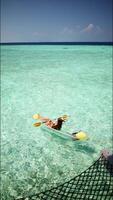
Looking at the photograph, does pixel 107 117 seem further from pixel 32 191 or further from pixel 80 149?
pixel 32 191

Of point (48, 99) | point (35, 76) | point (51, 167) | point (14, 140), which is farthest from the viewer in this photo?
point (35, 76)

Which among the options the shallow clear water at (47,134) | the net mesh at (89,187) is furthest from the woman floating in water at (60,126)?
the net mesh at (89,187)

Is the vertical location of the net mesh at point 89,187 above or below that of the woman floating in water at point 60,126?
above

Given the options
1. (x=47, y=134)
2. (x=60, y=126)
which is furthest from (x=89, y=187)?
(x=47, y=134)

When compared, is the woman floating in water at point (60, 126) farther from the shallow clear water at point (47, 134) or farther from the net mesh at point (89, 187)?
the net mesh at point (89, 187)

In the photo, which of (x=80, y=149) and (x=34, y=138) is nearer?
(x=80, y=149)

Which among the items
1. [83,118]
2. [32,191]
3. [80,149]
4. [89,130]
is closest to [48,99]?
[83,118]

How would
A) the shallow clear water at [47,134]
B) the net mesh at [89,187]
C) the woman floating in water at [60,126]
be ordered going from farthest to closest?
the woman floating in water at [60,126]
the shallow clear water at [47,134]
the net mesh at [89,187]

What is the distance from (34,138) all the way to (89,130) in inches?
75.6

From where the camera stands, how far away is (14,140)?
708cm

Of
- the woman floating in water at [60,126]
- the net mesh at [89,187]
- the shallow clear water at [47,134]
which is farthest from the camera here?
the woman floating in water at [60,126]

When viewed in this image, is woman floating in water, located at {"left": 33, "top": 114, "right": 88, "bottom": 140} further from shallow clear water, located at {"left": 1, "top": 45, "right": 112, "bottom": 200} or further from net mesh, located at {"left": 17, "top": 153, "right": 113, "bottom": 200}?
net mesh, located at {"left": 17, "top": 153, "right": 113, "bottom": 200}

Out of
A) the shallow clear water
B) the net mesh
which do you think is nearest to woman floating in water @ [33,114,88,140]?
the shallow clear water

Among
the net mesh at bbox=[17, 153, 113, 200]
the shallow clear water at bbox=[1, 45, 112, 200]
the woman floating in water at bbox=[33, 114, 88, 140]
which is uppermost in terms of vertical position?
the net mesh at bbox=[17, 153, 113, 200]
